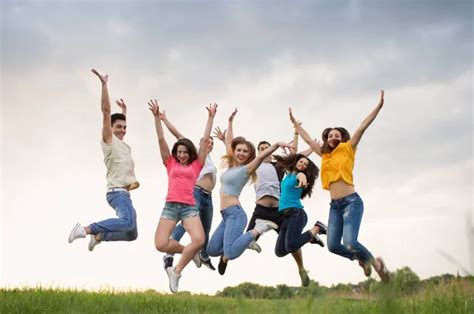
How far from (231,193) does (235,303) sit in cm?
202

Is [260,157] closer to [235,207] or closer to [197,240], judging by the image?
[235,207]

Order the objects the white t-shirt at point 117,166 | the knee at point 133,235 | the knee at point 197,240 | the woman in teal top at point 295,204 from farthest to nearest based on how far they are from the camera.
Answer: the woman in teal top at point 295,204 < the knee at point 133,235 < the white t-shirt at point 117,166 < the knee at point 197,240

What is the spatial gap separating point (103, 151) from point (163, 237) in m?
1.78

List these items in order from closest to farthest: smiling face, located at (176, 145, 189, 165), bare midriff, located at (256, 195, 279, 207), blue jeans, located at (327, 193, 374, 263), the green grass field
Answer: the green grass field, blue jeans, located at (327, 193, 374, 263), smiling face, located at (176, 145, 189, 165), bare midriff, located at (256, 195, 279, 207)

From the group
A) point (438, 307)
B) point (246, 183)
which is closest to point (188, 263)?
point (246, 183)

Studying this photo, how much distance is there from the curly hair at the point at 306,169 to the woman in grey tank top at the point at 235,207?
0.84m

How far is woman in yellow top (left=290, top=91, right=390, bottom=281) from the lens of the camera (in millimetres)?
10125

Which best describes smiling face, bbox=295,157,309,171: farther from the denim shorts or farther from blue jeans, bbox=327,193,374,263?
the denim shorts

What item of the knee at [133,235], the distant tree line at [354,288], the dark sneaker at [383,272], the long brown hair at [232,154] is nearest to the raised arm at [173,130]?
the long brown hair at [232,154]

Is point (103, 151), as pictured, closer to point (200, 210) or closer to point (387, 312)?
point (200, 210)

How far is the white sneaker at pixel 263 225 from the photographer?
11.3 metres

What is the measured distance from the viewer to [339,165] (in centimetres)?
1029

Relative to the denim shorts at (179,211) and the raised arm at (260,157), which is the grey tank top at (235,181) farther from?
the denim shorts at (179,211)

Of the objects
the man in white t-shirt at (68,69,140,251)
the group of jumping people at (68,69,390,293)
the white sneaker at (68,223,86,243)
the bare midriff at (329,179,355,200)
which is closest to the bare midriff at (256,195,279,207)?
the group of jumping people at (68,69,390,293)
